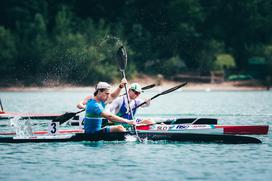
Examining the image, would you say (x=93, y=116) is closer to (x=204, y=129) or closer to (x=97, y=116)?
(x=97, y=116)

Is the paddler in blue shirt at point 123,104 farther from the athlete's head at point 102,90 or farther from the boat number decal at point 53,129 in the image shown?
the athlete's head at point 102,90

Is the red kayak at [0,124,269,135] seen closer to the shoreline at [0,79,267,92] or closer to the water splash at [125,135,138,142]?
the water splash at [125,135,138,142]

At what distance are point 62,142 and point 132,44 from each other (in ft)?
217

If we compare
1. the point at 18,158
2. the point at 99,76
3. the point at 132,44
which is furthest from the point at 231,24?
the point at 18,158

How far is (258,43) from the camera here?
93.6 meters

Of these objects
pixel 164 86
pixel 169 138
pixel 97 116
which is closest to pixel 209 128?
pixel 169 138

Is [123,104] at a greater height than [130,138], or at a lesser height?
greater

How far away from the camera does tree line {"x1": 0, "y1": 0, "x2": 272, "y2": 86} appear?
79688 millimetres

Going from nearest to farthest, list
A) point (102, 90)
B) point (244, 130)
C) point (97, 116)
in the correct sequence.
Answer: point (102, 90) < point (97, 116) < point (244, 130)

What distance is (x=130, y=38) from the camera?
88125 mm

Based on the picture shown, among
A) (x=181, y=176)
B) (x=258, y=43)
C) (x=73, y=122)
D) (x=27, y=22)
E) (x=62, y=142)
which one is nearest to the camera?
(x=181, y=176)

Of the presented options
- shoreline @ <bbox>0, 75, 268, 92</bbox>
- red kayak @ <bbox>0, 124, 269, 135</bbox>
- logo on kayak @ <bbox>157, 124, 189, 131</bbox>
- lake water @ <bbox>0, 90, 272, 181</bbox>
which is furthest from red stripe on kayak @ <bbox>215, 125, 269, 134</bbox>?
shoreline @ <bbox>0, 75, 268, 92</bbox>

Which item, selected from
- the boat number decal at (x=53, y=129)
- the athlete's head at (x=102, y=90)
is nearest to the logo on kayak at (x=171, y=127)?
Answer: the athlete's head at (x=102, y=90)

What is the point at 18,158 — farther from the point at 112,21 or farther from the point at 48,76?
the point at 112,21
